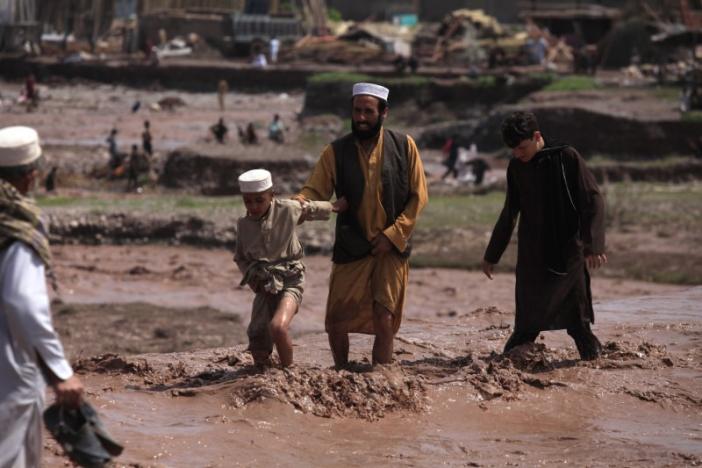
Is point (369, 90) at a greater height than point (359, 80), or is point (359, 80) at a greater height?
point (369, 90)

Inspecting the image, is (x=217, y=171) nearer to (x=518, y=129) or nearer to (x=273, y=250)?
(x=518, y=129)

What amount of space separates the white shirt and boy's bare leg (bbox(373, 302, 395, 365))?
2.97m

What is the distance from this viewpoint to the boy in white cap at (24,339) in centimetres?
430

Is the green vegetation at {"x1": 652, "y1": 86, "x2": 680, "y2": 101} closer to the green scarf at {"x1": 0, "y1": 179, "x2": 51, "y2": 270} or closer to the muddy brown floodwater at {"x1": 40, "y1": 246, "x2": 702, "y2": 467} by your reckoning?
the muddy brown floodwater at {"x1": 40, "y1": 246, "x2": 702, "y2": 467}

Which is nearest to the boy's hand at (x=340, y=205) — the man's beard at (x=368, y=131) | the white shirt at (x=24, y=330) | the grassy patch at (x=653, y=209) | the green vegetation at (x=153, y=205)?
the man's beard at (x=368, y=131)

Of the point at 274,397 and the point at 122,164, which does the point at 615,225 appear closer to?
the point at 122,164

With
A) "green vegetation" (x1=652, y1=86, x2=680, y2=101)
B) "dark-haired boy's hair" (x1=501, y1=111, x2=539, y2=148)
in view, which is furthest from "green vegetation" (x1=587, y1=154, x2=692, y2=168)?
"dark-haired boy's hair" (x1=501, y1=111, x2=539, y2=148)

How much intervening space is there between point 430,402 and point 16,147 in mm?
3120

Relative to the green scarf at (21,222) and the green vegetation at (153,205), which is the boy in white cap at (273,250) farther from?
the green vegetation at (153,205)

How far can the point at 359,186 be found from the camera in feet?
23.6

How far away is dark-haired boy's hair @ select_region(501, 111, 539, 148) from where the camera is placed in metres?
7.38

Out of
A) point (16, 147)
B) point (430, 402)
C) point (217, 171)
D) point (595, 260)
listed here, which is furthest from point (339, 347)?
point (217, 171)

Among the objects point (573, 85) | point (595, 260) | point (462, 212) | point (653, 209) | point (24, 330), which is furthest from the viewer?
point (573, 85)

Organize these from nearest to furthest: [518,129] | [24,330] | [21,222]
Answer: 1. [24,330]
2. [21,222]
3. [518,129]
